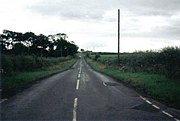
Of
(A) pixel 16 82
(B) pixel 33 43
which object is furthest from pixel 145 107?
(B) pixel 33 43

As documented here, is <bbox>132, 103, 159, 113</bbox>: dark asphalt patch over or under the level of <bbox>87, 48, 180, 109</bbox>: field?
under

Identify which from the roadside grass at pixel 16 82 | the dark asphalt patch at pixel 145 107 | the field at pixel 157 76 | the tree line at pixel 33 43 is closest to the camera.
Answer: the dark asphalt patch at pixel 145 107

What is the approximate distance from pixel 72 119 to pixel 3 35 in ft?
389

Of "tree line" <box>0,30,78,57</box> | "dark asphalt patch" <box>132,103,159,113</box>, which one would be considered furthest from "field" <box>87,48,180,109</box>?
"tree line" <box>0,30,78,57</box>

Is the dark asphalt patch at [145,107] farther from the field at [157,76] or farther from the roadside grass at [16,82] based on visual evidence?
the roadside grass at [16,82]

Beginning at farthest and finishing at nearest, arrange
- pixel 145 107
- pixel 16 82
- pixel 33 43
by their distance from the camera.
→ 1. pixel 33 43
2. pixel 16 82
3. pixel 145 107

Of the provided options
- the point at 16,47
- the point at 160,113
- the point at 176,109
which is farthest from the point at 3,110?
the point at 16,47

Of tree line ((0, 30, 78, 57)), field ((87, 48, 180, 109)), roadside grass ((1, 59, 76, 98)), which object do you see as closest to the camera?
field ((87, 48, 180, 109))

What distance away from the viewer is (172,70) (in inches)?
814

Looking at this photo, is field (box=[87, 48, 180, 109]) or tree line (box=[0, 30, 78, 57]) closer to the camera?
field (box=[87, 48, 180, 109])

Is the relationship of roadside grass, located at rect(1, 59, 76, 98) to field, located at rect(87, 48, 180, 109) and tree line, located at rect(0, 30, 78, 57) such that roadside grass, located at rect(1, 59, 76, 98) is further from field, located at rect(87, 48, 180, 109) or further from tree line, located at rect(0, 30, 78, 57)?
tree line, located at rect(0, 30, 78, 57)

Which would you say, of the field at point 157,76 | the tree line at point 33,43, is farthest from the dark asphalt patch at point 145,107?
the tree line at point 33,43

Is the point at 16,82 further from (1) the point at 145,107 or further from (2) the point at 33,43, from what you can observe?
(2) the point at 33,43

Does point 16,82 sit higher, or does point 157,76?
point 157,76
